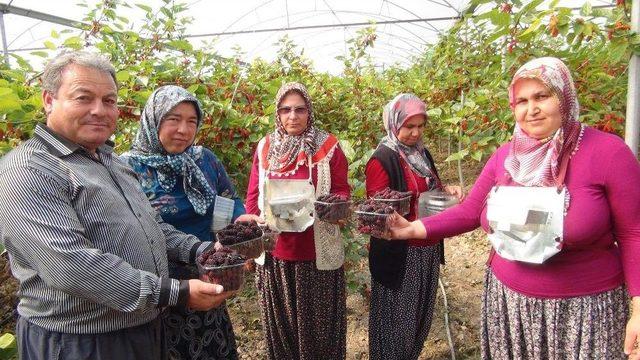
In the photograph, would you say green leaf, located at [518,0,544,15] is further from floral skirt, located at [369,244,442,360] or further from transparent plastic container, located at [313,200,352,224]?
floral skirt, located at [369,244,442,360]

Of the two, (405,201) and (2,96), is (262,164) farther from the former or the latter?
(2,96)

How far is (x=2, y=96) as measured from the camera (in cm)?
170

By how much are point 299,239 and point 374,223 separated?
0.70 m

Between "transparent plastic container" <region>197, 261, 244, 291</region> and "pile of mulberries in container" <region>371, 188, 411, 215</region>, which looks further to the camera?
"pile of mulberries in container" <region>371, 188, 411, 215</region>

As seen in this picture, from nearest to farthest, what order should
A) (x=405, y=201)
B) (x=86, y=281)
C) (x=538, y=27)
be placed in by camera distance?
(x=86, y=281) → (x=538, y=27) → (x=405, y=201)

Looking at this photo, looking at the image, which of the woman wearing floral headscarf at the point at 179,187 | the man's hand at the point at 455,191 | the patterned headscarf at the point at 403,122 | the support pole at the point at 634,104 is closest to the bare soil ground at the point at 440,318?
the man's hand at the point at 455,191

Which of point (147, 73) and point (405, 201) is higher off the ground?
point (147, 73)

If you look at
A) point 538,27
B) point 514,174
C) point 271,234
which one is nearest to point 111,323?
point 271,234

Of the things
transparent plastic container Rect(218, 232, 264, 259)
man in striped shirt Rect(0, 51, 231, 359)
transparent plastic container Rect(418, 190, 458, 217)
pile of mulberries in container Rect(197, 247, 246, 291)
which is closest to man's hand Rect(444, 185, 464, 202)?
transparent plastic container Rect(418, 190, 458, 217)

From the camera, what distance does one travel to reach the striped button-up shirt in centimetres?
122

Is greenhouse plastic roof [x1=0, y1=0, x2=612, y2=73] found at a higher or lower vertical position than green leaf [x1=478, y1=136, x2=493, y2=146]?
higher

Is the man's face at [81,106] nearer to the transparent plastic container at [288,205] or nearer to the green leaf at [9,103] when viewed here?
the green leaf at [9,103]

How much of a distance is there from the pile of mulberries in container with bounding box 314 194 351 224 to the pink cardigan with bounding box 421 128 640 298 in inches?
33.4

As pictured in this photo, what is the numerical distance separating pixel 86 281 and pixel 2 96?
38.7 inches
